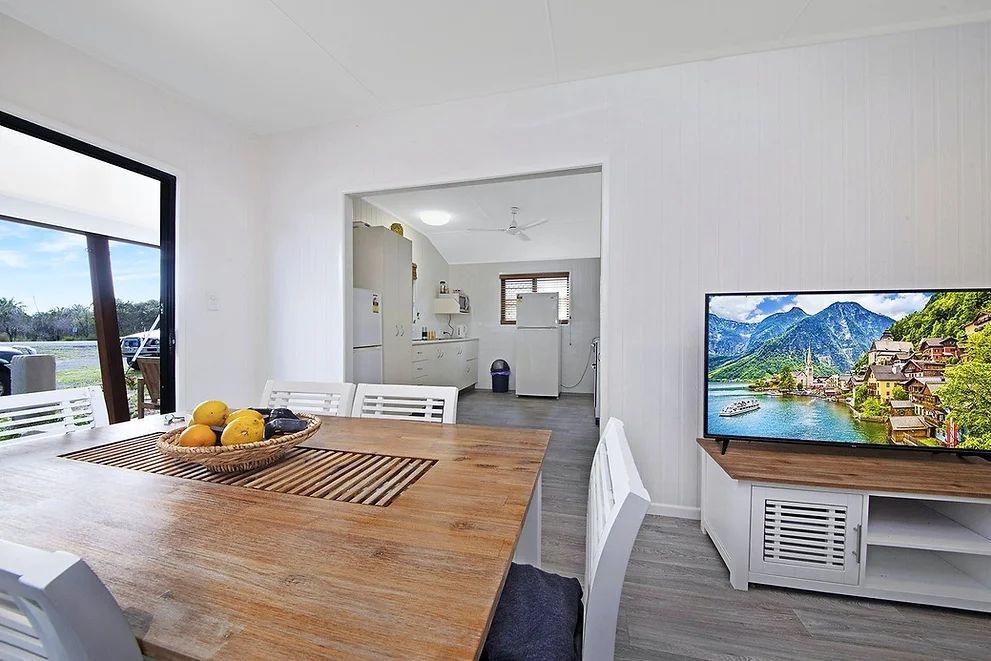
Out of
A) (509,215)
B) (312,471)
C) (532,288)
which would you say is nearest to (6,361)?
(312,471)

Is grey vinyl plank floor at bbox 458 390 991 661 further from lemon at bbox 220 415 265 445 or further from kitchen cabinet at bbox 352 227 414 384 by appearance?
kitchen cabinet at bbox 352 227 414 384

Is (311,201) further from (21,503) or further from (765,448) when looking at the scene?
(765,448)

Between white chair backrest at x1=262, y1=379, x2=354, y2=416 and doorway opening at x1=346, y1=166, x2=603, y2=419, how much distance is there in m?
1.49

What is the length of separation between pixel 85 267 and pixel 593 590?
10.2ft

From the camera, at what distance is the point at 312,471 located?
102cm

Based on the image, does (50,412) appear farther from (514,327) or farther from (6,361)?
(514,327)

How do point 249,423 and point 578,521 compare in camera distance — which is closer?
point 249,423

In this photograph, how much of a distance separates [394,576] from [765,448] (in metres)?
2.02

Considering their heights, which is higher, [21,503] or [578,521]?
[21,503]

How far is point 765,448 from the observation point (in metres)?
1.94

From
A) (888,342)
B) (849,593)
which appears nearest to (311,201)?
(888,342)

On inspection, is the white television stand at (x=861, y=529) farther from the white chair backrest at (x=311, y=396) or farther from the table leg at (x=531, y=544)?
the white chair backrest at (x=311, y=396)

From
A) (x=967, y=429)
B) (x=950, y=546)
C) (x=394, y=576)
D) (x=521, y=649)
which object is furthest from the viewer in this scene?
(x=967, y=429)

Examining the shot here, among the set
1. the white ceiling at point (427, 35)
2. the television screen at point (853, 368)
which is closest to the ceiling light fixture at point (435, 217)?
the white ceiling at point (427, 35)
